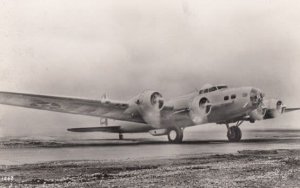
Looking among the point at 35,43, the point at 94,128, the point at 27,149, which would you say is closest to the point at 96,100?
the point at 27,149

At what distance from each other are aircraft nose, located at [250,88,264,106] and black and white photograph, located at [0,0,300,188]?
0.50m

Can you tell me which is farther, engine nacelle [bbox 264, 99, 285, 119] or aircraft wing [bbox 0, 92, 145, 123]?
engine nacelle [bbox 264, 99, 285, 119]

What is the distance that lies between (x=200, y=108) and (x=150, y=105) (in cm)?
134

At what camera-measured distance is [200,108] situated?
998cm

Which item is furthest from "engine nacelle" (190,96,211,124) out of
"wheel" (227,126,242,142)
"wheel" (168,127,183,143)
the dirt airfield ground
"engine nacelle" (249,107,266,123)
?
the dirt airfield ground

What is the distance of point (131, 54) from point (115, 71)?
16.8 inches

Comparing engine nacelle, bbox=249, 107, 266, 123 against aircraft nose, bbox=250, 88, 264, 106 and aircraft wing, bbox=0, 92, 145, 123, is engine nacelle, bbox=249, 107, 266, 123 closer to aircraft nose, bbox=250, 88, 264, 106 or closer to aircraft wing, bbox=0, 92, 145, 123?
aircraft nose, bbox=250, 88, 264, 106

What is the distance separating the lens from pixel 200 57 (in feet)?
24.6

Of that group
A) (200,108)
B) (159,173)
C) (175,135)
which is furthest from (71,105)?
(159,173)

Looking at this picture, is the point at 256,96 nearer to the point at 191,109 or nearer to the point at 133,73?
the point at 191,109

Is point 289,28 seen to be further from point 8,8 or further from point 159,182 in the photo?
point 8,8

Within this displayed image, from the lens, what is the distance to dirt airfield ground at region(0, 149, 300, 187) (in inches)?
211

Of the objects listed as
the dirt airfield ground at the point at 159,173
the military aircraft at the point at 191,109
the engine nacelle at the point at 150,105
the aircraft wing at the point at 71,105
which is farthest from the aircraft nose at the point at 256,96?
the aircraft wing at the point at 71,105

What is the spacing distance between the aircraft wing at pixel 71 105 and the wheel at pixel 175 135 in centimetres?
88
